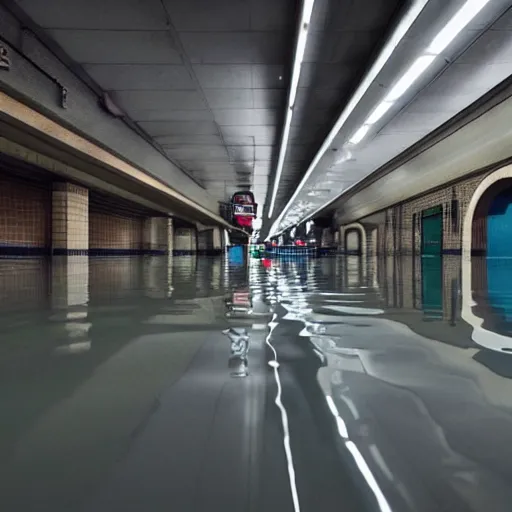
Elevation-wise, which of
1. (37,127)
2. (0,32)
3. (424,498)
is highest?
(0,32)

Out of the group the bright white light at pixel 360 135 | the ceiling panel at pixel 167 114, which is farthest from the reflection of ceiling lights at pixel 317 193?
the ceiling panel at pixel 167 114

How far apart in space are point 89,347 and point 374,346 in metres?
1.40

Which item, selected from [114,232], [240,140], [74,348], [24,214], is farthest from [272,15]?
[114,232]

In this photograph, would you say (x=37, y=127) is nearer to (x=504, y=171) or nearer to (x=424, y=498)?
(x=424, y=498)

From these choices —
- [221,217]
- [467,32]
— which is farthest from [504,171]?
[221,217]

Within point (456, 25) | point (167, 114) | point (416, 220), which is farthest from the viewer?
point (416, 220)

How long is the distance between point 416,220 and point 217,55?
1736cm

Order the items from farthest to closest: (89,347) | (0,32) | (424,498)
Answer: (0,32), (89,347), (424,498)

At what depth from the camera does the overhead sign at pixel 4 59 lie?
245 inches

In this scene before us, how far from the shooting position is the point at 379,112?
1030cm

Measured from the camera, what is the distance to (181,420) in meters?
1.31

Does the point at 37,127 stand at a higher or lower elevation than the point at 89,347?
higher

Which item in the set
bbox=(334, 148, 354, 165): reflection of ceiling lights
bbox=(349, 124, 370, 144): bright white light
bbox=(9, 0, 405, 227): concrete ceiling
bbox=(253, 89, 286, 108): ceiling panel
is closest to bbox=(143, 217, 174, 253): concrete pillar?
bbox=(334, 148, 354, 165): reflection of ceiling lights

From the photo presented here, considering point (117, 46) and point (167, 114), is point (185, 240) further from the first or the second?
point (117, 46)
